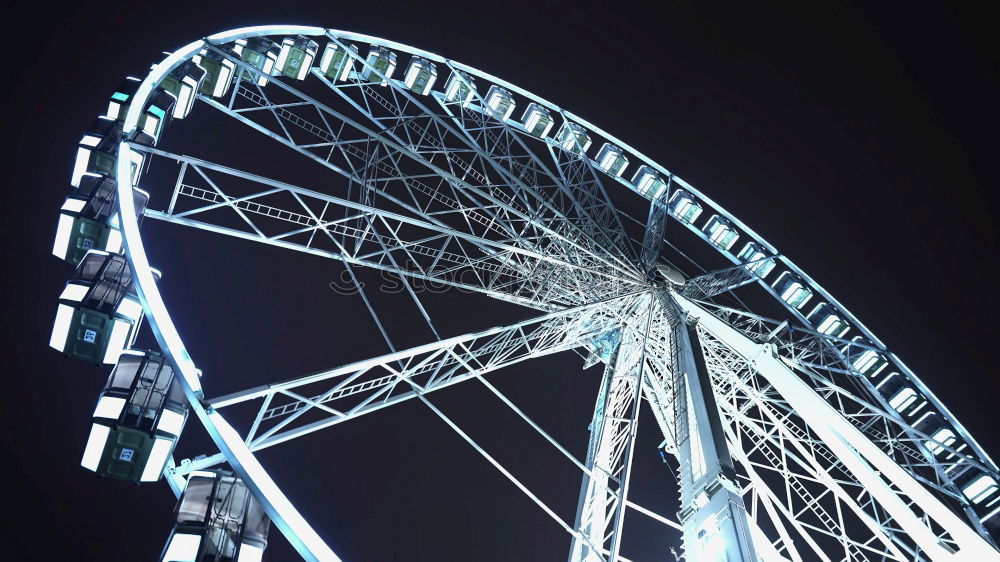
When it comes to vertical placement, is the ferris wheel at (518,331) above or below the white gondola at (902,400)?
below

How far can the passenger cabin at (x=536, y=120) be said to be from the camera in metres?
17.6

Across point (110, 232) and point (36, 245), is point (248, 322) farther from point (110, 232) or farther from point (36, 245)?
point (110, 232)

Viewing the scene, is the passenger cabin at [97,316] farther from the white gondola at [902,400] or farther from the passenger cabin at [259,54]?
the white gondola at [902,400]

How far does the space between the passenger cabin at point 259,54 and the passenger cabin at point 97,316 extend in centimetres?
719

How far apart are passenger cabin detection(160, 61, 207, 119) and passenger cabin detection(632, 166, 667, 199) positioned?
36.4ft

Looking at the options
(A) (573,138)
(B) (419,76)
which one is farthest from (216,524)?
(A) (573,138)

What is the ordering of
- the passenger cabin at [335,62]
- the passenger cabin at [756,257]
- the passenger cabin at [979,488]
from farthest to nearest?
1. the passenger cabin at [756,257]
2. the passenger cabin at [335,62]
3. the passenger cabin at [979,488]

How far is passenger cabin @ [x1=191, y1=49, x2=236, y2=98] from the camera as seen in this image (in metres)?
13.1

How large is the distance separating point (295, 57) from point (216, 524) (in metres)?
11.2

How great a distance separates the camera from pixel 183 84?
→ 468 inches

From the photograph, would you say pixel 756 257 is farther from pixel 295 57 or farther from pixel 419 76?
pixel 295 57

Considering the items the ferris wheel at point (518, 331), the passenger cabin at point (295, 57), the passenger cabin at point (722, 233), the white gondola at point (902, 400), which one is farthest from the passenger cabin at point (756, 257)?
the passenger cabin at point (295, 57)

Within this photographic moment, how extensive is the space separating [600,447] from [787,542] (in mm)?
3496

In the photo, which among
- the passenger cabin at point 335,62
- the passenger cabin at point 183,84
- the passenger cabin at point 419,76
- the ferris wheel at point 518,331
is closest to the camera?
the ferris wheel at point 518,331
